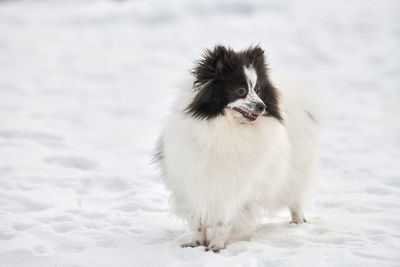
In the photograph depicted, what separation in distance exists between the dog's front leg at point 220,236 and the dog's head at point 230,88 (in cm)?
88

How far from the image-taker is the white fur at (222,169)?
150 inches

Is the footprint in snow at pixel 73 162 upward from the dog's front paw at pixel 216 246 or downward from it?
upward

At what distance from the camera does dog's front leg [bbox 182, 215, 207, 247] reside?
4090 mm

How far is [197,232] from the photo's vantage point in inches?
162

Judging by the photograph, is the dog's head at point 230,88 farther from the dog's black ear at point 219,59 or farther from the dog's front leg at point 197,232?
the dog's front leg at point 197,232

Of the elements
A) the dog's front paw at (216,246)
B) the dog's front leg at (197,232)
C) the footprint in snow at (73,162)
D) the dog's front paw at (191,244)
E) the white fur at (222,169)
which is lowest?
the dog's front paw at (216,246)

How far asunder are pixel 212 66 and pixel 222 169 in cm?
81

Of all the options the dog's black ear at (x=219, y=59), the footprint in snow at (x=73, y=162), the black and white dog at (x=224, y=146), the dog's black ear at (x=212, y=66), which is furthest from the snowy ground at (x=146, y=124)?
the dog's black ear at (x=219, y=59)

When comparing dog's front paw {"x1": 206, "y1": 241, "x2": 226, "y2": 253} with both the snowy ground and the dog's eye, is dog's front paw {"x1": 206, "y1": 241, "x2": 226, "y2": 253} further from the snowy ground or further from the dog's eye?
the dog's eye

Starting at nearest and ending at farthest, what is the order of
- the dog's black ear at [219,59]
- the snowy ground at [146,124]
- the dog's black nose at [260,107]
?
the dog's black nose at [260,107] → the dog's black ear at [219,59] → the snowy ground at [146,124]

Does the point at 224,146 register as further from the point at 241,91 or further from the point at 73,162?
the point at 73,162

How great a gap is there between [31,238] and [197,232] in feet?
4.35

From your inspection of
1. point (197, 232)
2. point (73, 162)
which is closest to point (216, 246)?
point (197, 232)

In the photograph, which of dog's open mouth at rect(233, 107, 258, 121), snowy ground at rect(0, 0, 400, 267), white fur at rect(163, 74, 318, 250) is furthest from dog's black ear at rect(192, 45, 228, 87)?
snowy ground at rect(0, 0, 400, 267)
